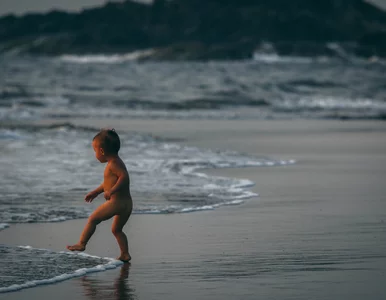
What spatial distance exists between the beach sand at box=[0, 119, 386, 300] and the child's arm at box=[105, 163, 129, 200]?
50 cm

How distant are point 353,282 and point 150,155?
10.5 m

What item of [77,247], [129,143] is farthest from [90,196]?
[129,143]

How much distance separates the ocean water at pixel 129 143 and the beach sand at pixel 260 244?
0.34 m

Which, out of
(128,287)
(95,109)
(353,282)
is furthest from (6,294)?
(95,109)

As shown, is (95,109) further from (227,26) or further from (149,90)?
(227,26)

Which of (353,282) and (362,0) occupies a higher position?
(362,0)

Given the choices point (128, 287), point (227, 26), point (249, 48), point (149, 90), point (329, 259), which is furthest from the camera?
point (227, 26)

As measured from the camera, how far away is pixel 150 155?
1702cm

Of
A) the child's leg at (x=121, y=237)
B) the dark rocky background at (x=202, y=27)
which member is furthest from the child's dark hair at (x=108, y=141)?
the dark rocky background at (x=202, y=27)

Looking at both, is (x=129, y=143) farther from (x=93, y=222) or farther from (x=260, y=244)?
(x=93, y=222)

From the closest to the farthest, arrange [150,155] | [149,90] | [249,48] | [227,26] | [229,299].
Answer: [229,299] < [150,155] < [149,90] < [249,48] < [227,26]

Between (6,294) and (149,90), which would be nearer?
(6,294)

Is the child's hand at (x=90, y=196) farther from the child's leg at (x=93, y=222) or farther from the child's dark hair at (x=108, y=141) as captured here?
the child's dark hair at (x=108, y=141)

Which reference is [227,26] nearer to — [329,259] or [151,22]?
[151,22]
